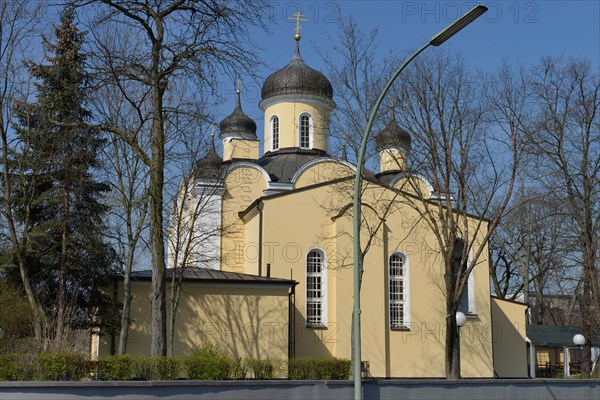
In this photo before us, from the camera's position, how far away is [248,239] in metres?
30.4

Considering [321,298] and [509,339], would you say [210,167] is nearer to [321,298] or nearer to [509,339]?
[321,298]

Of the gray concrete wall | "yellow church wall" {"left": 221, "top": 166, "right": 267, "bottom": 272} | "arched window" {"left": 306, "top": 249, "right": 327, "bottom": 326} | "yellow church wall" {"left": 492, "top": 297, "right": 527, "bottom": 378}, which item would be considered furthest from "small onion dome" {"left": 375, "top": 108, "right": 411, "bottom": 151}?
"yellow church wall" {"left": 492, "top": 297, "right": 527, "bottom": 378}

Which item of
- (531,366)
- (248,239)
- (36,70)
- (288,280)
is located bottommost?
(531,366)

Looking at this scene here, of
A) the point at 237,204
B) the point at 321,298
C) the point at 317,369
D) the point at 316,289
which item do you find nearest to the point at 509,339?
the point at 321,298

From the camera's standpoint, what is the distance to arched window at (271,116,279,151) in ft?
118

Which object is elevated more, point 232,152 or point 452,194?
point 232,152

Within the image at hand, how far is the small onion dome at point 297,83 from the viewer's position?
115ft

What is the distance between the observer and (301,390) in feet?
49.8

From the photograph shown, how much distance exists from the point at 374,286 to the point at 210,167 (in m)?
8.36

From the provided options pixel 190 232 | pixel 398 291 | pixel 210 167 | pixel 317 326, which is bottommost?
pixel 317 326

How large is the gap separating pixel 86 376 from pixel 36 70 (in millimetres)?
10077

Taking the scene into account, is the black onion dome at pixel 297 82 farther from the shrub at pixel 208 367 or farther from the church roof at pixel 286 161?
the shrub at pixel 208 367

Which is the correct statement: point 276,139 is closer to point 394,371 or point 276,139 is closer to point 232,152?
point 232,152

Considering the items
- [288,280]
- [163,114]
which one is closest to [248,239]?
[288,280]
